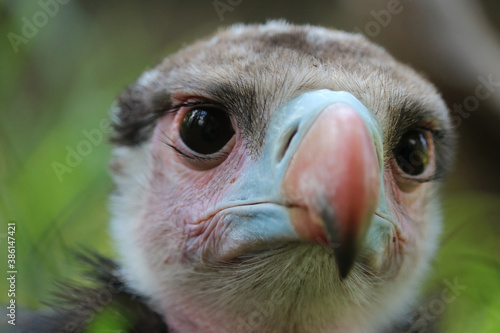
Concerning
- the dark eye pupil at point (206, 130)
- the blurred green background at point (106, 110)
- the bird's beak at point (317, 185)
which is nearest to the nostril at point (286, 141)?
the bird's beak at point (317, 185)

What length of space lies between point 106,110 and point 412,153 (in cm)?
192

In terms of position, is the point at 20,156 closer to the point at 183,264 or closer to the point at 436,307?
the point at 183,264


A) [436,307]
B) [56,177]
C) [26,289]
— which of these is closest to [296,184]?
[436,307]

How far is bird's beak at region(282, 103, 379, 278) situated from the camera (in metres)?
1.11

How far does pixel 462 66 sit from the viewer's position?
3.20 meters

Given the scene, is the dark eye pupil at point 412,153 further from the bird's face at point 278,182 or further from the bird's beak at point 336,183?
the bird's beak at point 336,183

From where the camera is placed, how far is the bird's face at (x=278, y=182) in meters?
Answer: 1.19

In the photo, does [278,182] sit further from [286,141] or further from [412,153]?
[412,153]

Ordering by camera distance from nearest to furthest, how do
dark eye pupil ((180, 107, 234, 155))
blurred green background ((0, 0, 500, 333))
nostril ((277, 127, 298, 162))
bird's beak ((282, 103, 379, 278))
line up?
1. bird's beak ((282, 103, 379, 278))
2. nostril ((277, 127, 298, 162))
3. dark eye pupil ((180, 107, 234, 155))
4. blurred green background ((0, 0, 500, 333))

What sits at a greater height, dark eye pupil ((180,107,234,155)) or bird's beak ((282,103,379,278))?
dark eye pupil ((180,107,234,155))

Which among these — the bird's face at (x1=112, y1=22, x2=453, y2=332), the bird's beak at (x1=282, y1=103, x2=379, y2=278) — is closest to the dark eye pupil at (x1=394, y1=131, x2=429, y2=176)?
the bird's face at (x1=112, y1=22, x2=453, y2=332)

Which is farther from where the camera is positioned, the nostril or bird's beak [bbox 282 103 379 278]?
the nostril

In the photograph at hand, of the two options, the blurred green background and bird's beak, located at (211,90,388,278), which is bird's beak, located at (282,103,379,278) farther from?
Result: the blurred green background

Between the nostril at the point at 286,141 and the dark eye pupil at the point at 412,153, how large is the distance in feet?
1.66
